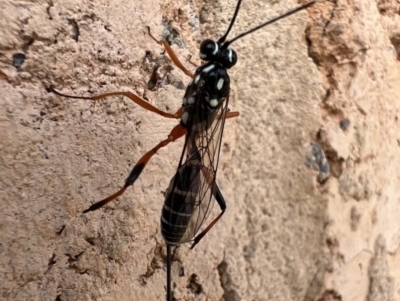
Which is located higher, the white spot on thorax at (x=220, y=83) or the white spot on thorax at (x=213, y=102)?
→ the white spot on thorax at (x=220, y=83)

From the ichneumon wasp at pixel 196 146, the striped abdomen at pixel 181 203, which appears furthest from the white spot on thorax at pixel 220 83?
the striped abdomen at pixel 181 203

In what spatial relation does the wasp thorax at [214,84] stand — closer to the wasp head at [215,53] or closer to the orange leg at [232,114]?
the wasp head at [215,53]

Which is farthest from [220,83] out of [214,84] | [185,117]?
[185,117]

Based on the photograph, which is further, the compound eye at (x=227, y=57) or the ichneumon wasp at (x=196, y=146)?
the compound eye at (x=227, y=57)

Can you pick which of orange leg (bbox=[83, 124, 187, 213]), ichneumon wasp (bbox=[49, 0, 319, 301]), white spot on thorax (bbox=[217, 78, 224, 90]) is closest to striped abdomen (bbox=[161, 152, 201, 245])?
ichneumon wasp (bbox=[49, 0, 319, 301])

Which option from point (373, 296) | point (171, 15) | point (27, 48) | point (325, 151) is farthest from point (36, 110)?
point (373, 296)

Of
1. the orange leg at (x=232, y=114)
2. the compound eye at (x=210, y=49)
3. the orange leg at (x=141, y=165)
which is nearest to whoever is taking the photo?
the orange leg at (x=141, y=165)

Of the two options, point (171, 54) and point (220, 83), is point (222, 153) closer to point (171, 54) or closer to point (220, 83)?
point (220, 83)

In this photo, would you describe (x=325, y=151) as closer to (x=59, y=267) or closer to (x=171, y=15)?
(x=171, y=15)
